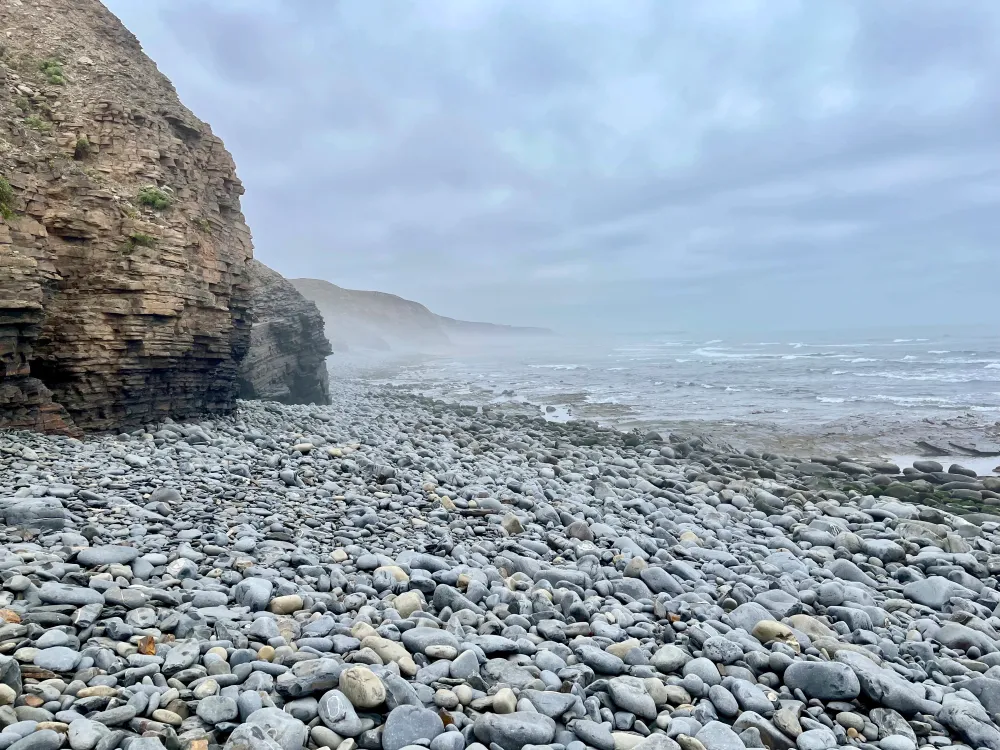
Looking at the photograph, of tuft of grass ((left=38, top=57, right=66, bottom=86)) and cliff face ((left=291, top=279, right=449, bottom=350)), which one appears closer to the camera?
tuft of grass ((left=38, top=57, right=66, bottom=86))

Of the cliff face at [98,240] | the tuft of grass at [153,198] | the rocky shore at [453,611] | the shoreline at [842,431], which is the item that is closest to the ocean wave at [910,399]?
the shoreline at [842,431]

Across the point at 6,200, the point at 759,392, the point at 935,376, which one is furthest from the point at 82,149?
the point at 935,376

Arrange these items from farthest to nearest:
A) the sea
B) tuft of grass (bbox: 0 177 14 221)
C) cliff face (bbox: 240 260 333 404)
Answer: the sea → cliff face (bbox: 240 260 333 404) → tuft of grass (bbox: 0 177 14 221)

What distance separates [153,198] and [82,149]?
108cm

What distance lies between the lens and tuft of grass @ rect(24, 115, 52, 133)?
27.6 ft

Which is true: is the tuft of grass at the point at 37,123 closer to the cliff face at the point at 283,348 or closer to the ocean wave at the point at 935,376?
the cliff face at the point at 283,348

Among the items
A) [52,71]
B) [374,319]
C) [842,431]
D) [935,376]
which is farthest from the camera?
[374,319]

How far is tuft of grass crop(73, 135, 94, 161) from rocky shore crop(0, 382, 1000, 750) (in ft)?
13.5

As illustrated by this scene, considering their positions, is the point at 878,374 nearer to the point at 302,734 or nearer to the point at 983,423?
the point at 983,423

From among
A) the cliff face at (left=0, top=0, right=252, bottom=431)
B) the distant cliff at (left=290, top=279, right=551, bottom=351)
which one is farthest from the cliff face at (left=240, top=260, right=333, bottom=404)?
the distant cliff at (left=290, top=279, right=551, bottom=351)

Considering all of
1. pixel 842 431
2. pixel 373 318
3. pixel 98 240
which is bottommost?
pixel 842 431

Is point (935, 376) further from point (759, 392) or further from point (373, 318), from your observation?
point (373, 318)

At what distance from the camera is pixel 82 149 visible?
8820 millimetres

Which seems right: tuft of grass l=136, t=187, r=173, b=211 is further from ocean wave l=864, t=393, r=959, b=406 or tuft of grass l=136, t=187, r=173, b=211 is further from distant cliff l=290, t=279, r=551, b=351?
distant cliff l=290, t=279, r=551, b=351
